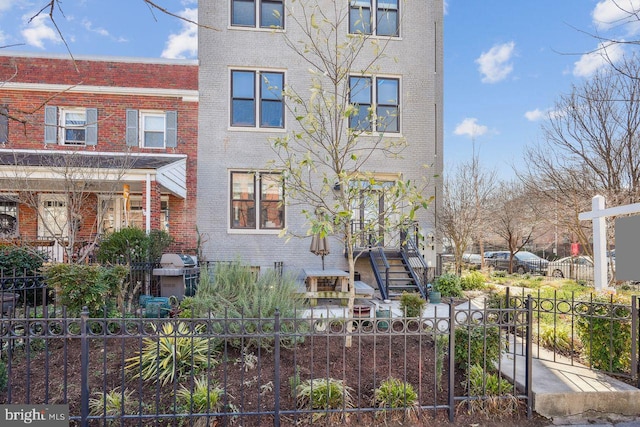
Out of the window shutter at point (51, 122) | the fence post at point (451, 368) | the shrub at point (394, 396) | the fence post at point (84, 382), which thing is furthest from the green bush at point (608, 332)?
the window shutter at point (51, 122)

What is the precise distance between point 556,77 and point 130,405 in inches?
511

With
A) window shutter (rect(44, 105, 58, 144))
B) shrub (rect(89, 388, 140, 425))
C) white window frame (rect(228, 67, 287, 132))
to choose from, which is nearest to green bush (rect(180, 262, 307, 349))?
shrub (rect(89, 388, 140, 425))

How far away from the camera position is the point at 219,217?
Result: 11.9 meters

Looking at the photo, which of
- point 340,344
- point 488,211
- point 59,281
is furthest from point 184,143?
point 488,211

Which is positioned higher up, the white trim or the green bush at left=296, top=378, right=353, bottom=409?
the white trim

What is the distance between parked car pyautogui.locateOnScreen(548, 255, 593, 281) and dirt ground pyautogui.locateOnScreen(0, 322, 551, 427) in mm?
14519

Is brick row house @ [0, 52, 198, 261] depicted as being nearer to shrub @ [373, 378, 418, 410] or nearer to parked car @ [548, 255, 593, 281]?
shrub @ [373, 378, 418, 410]

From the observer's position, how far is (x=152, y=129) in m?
12.0

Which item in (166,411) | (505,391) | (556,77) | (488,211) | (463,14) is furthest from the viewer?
(488,211)

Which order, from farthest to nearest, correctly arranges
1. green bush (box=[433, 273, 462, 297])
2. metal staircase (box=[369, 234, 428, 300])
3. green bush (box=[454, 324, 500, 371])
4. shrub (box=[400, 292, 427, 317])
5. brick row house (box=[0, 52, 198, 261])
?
brick row house (box=[0, 52, 198, 261]), green bush (box=[433, 273, 462, 297]), metal staircase (box=[369, 234, 428, 300]), shrub (box=[400, 292, 427, 317]), green bush (box=[454, 324, 500, 371])

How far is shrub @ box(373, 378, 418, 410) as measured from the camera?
12.0 feet

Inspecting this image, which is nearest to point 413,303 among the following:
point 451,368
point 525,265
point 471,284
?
point 451,368

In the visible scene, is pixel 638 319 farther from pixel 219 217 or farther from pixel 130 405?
pixel 219 217

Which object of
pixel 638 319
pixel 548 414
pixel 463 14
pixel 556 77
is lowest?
pixel 548 414
